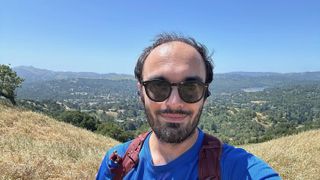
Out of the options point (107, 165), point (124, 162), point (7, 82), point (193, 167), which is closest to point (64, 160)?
point (107, 165)

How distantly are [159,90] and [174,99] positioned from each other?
0.37 ft

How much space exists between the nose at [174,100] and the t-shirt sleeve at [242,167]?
0.42m

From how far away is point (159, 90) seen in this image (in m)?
2.52

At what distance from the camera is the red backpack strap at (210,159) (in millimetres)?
2156

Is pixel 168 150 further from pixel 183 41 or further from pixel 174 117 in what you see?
pixel 183 41

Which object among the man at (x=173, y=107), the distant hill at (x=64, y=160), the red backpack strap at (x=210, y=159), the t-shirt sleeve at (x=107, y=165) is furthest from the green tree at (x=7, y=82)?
the red backpack strap at (x=210, y=159)

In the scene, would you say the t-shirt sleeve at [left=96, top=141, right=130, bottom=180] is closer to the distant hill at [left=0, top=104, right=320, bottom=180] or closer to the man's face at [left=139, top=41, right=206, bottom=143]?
the man's face at [left=139, top=41, right=206, bottom=143]

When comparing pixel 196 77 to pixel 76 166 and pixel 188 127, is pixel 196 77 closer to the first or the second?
pixel 188 127

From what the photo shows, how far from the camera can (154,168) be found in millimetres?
2461

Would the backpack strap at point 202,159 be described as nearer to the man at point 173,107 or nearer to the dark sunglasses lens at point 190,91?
the man at point 173,107

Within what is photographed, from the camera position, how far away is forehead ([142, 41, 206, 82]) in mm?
2521

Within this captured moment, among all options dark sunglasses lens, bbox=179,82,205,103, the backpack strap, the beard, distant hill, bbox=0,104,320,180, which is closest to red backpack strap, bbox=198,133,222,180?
the backpack strap

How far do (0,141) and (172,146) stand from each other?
9089mm

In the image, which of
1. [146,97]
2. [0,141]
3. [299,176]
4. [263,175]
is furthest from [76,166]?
[263,175]
